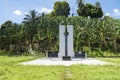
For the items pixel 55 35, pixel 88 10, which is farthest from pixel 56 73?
pixel 88 10

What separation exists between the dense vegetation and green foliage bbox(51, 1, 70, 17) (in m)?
11.4

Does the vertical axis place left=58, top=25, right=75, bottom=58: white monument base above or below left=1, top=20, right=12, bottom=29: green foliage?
below

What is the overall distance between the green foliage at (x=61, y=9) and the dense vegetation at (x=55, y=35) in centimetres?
1141

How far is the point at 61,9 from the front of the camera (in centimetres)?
6234

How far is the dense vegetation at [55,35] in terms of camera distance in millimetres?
47125

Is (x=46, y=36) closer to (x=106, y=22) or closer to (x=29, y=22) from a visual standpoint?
(x=29, y=22)

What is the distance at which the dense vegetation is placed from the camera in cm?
4712

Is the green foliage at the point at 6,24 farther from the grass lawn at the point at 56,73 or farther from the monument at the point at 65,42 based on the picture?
the grass lawn at the point at 56,73

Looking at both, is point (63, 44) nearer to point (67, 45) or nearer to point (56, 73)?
point (67, 45)

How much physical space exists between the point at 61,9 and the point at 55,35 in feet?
49.7

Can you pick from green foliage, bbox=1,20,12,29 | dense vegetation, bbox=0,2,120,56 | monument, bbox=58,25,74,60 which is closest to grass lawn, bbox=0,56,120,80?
monument, bbox=58,25,74,60

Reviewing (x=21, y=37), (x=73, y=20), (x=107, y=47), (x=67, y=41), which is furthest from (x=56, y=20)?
(x=67, y=41)

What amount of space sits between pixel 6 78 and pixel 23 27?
38.7 m

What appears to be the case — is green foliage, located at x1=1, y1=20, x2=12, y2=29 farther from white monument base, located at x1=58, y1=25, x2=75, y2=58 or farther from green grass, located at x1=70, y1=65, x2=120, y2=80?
green grass, located at x1=70, y1=65, x2=120, y2=80
